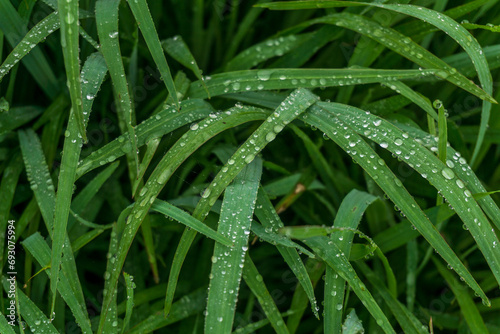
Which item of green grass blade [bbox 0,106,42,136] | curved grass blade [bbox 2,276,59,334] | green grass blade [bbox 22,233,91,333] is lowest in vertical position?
curved grass blade [bbox 2,276,59,334]

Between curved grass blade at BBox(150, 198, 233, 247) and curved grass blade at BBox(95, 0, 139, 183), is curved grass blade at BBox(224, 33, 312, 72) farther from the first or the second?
curved grass blade at BBox(150, 198, 233, 247)

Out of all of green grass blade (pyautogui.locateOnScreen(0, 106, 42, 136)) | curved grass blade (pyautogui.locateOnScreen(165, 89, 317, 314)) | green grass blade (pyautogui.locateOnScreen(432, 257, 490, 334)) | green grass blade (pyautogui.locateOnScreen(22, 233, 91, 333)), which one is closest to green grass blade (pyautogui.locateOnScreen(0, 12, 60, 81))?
green grass blade (pyautogui.locateOnScreen(0, 106, 42, 136))

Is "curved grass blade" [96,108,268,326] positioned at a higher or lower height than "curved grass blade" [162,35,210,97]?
lower

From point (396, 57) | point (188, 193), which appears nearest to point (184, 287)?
point (188, 193)

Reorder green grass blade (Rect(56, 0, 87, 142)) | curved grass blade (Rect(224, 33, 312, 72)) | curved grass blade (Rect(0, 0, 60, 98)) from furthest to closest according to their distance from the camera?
curved grass blade (Rect(224, 33, 312, 72)) → curved grass blade (Rect(0, 0, 60, 98)) → green grass blade (Rect(56, 0, 87, 142))

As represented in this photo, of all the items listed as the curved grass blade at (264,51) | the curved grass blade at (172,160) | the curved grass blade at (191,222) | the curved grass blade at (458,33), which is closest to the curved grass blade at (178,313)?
the curved grass blade at (172,160)

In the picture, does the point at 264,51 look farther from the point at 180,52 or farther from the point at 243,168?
the point at 243,168

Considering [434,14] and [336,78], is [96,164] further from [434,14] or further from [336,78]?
[434,14]
